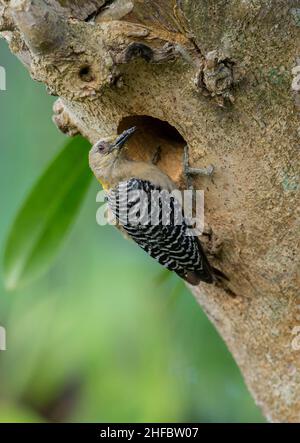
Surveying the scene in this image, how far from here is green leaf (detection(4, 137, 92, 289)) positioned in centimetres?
371

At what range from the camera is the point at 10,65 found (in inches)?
179

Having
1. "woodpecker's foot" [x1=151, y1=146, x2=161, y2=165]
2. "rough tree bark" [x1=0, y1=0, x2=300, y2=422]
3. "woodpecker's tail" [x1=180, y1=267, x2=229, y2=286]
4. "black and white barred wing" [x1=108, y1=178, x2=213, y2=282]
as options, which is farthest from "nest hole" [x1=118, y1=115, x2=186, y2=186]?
"woodpecker's tail" [x1=180, y1=267, x2=229, y2=286]

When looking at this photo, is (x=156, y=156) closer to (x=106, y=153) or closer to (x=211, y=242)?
(x=106, y=153)

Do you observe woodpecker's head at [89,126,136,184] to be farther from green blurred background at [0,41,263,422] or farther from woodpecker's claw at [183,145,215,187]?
green blurred background at [0,41,263,422]

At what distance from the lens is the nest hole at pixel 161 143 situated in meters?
3.35

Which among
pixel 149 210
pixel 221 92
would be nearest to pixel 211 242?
pixel 149 210

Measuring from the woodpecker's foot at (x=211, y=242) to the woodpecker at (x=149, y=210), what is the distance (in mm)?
28

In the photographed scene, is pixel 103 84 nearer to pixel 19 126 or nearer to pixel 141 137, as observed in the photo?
pixel 141 137

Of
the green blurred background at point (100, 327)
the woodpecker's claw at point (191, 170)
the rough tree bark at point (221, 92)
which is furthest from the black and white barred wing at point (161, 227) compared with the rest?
the green blurred background at point (100, 327)

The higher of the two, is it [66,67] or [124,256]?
[66,67]

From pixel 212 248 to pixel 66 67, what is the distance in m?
0.97

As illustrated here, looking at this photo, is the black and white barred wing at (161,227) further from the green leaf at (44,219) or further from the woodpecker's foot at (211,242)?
the green leaf at (44,219)
